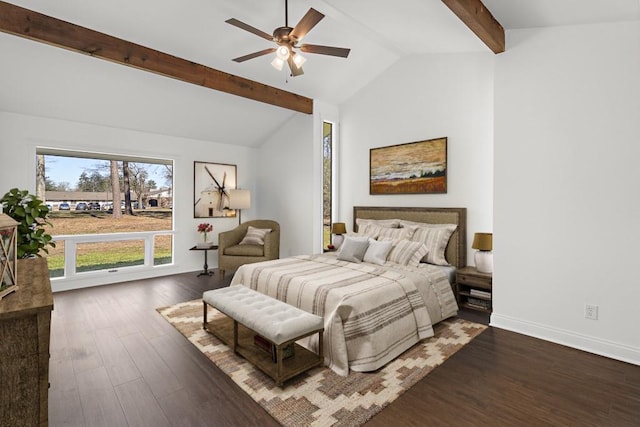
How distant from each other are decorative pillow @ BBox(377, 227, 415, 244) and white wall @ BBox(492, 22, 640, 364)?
1.13 metres

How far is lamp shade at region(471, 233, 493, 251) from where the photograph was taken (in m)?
3.64

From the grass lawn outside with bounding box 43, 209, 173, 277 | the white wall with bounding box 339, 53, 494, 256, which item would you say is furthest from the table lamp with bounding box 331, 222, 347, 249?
the grass lawn outside with bounding box 43, 209, 173, 277

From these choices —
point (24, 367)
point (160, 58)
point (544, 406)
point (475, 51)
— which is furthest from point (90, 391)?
point (475, 51)

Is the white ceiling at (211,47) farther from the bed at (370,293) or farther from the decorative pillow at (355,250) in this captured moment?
the decorative pillow at (355,250)

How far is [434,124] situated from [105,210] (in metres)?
5.16

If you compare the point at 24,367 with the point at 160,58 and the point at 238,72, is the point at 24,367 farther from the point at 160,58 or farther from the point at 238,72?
the point at 238,72

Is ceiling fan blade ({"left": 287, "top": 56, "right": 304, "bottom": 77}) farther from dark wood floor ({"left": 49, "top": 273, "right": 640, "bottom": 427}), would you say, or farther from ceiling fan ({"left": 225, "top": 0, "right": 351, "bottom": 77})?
dark wood floor ({"left": 49, "top": 273, "right": 640, "bottom": 427})

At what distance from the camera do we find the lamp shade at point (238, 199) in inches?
228

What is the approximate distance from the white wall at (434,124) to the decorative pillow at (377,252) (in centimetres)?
111

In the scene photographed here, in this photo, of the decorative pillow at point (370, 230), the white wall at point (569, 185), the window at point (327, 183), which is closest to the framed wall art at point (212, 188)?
the window at point (327, 183)

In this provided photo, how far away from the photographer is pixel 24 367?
929mm

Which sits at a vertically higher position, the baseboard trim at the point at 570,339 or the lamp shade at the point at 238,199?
the lamp shade at the point at 238,199

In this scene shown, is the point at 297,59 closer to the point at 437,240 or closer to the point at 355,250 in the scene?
the point at 355,250

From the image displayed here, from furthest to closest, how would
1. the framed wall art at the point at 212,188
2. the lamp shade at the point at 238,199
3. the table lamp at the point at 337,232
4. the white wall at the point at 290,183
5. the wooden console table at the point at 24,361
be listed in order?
the framed wall art at the point at 212,188 < the lamp shade at the point at 238,199 < the white wall at the point at 290,183 < the table lamp at the point at 337,232 < the wooden console table at the point at 24,361
